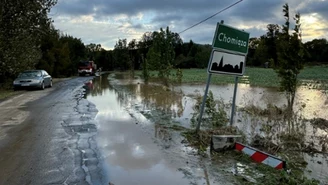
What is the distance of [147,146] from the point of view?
25.4 feet

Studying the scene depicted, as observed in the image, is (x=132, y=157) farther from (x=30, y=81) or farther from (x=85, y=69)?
(x=85, y=69)

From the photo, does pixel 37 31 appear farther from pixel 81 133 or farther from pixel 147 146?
pixel 147 146

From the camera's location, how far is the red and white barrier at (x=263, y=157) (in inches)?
231

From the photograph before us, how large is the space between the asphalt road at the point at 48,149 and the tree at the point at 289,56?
7340 mm

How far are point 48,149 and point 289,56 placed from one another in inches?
371

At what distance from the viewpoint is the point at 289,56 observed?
1270cm

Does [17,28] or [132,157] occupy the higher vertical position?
[17,28]

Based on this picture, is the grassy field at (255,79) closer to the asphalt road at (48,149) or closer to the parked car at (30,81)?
the parked car at (30,81)

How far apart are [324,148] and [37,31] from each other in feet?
81.9

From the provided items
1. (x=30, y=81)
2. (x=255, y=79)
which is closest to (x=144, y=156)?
(x=30, y=81)

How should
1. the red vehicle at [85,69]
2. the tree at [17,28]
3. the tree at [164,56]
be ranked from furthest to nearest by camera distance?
1. the red vehicle at [85,69]
2. the tree at [164,56]
3. the tree at [17,28]

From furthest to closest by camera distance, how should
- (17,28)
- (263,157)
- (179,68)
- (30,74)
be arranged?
(179,68)
(30,74)
(17,28)
(263,157)

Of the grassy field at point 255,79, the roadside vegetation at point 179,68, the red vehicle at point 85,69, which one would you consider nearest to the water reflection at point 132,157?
the roadside vegetation at point 179,68

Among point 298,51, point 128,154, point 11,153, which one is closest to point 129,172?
point 128,154
